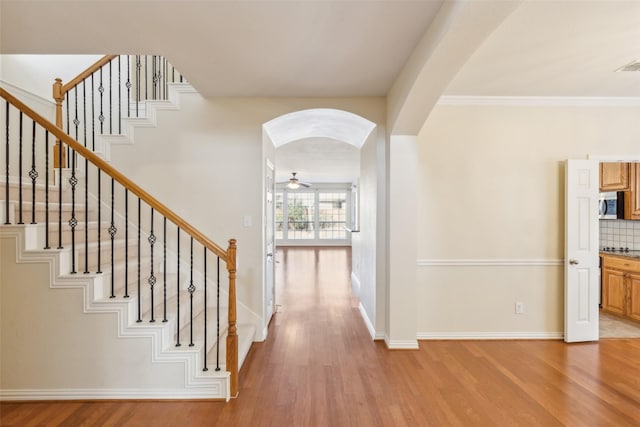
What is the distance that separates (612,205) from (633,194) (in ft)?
1.13

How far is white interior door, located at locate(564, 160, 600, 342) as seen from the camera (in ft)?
11.3

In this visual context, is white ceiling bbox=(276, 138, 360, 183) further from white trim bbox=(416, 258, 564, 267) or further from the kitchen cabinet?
the kitchen cabinet

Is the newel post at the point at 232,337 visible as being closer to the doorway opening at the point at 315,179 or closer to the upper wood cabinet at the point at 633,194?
the doorway opening at the point at 315,179

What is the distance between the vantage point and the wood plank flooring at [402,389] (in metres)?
2.19

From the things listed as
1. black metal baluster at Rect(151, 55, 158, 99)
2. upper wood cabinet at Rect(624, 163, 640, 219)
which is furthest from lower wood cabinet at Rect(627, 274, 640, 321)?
black metal baluster at Rect(151, 55, 158, 99)

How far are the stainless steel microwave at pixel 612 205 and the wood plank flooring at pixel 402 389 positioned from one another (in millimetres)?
2027

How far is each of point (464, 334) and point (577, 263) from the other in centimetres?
146

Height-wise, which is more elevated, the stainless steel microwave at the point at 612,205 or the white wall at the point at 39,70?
the white wall at the point at 39,70

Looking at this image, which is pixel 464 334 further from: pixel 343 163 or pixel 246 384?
pixel 343 163

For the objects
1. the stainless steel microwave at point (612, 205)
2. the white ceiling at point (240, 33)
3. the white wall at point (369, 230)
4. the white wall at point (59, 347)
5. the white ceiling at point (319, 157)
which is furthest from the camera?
the white ceiling at point (319, 157)

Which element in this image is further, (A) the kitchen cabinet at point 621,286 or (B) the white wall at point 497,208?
(A) the kitchen cabinet at point 621,286

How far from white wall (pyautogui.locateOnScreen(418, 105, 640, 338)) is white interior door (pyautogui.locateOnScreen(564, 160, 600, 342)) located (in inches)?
4.6

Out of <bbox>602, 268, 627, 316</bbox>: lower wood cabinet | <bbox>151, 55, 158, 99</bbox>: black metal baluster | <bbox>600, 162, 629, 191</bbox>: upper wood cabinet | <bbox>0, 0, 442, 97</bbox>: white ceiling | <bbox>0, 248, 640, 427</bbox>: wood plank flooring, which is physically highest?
<bbox>151, 55, 158, 99</bbox>: black metal baluster

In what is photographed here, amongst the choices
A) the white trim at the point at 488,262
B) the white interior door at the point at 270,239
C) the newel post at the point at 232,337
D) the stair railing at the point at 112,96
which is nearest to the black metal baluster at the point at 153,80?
the stair railing at the point at 112,96
